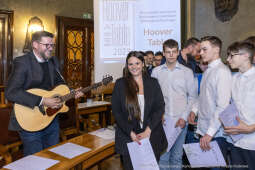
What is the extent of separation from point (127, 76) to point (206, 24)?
3325 mm

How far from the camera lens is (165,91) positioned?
2.36 metres

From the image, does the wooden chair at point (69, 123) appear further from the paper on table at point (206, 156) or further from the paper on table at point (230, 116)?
the paper on table at point (230, 116)

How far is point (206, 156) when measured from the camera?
1931 millimetres

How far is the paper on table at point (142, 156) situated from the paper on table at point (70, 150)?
37 cm

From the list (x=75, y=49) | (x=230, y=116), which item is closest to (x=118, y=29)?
(x=230, y=116)

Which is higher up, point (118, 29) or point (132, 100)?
point (118, 29)

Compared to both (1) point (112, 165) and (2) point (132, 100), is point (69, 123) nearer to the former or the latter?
(1) point (112, 165)

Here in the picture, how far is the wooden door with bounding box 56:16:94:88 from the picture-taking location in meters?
6.81

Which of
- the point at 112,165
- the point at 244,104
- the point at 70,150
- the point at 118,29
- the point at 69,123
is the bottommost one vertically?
the point at 112,165

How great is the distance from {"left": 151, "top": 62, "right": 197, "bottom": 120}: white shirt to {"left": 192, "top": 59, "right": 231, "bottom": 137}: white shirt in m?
0.28

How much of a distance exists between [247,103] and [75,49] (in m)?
6.05

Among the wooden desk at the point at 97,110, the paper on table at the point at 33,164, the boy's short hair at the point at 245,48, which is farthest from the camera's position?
the wooden desk at the point at 97,110

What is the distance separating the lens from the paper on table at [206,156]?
1878 mm

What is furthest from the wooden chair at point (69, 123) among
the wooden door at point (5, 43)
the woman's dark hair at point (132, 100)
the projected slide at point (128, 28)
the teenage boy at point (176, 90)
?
the wooden door at point (5, 43)
